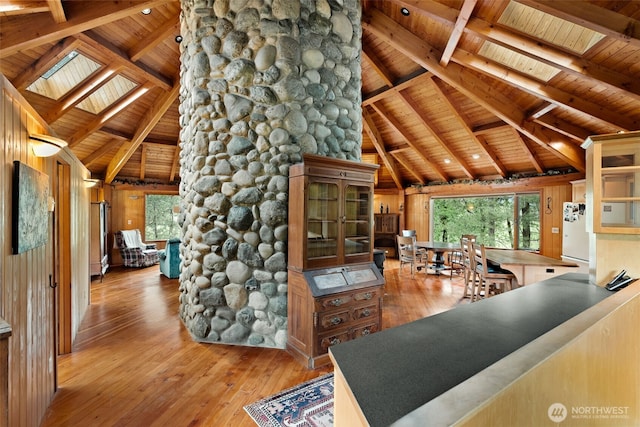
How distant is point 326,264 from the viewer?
335 cm

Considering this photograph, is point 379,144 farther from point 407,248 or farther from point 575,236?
point 575,236

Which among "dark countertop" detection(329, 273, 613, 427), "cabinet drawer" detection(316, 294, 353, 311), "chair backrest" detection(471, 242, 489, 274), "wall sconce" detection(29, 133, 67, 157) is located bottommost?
"cabinet drawer" detection(316, 294, 353, 311)

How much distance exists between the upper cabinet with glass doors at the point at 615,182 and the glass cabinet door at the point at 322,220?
2209 mm

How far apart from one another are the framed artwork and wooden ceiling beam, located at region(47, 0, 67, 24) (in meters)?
2.33

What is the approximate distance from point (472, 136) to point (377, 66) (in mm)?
2757

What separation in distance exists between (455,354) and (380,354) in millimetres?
306

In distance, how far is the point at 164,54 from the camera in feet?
18.8

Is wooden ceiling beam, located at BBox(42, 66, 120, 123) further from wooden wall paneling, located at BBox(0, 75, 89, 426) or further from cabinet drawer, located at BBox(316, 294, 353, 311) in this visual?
cabinet drawer, located at BBox(316, 294, 353, 311)

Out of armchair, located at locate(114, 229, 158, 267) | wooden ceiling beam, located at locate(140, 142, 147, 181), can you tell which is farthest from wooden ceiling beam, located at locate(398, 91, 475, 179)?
armchair, located at locate(114, 229, 158, 267)

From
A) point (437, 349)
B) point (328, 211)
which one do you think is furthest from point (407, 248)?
point (437, 349)

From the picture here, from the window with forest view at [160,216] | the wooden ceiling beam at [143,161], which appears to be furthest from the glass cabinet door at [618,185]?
the window with forest view at [160,216]

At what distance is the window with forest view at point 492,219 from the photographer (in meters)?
7.91

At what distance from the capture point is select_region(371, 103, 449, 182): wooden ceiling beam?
7.52 metres

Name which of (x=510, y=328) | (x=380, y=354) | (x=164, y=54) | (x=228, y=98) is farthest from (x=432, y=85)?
(x=380, y=354)
